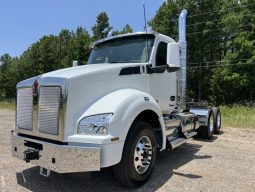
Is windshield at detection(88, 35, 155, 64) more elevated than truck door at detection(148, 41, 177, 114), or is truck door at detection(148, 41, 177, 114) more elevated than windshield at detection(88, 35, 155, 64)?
windshield at detection(88, 35, 155, 64)

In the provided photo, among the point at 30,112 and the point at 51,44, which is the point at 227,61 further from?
the point at 51,44

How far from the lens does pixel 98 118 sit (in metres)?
4.13

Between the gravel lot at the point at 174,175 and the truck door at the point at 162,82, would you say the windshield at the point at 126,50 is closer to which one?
the truck door at the point at 162,82

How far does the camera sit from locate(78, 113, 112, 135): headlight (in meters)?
4.05

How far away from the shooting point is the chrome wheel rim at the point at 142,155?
15.3ft

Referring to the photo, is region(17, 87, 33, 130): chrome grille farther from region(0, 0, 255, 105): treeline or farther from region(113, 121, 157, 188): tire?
region(0, 0, 255, 105): treeline

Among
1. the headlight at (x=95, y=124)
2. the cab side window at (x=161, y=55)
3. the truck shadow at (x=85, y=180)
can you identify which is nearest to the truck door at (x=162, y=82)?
the cab side window at (x=161, y=55)

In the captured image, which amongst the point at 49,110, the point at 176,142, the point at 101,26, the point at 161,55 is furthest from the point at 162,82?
the point at 101,26

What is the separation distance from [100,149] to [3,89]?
83.4m

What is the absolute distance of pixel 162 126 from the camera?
5.34 metres

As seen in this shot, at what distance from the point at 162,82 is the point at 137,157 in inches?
80.6

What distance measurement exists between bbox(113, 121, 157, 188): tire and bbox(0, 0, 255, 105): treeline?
107ft

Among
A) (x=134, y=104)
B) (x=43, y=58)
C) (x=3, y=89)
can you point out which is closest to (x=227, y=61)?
(x=134, y=104)

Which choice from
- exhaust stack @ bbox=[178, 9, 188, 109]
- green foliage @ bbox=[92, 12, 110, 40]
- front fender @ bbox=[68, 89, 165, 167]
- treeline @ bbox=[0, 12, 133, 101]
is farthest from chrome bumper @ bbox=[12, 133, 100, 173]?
green foliage @ bbox=[92, 12, 110, 40]
